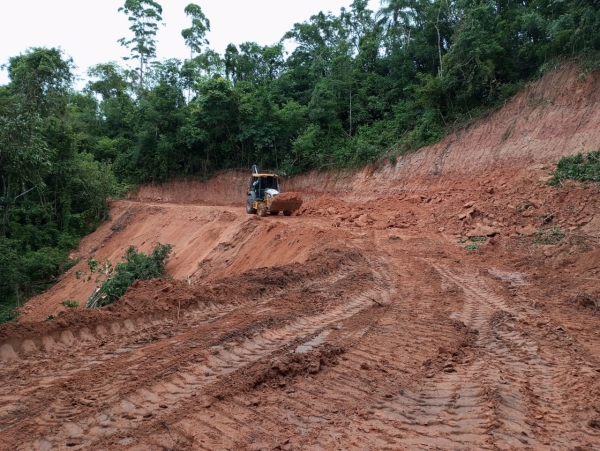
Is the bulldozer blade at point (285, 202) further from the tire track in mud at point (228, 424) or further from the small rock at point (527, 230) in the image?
the tire track in mud at point (228, 424)

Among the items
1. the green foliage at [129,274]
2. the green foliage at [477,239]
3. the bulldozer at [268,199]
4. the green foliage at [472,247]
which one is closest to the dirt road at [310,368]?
the green foliage at [472,247]

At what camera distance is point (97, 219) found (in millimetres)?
27406

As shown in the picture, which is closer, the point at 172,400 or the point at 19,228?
the point at 172,400

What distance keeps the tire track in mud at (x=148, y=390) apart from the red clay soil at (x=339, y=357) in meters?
0.02

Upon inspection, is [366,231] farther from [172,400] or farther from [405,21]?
[405,21]

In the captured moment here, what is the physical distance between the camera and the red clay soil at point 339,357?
3113mm

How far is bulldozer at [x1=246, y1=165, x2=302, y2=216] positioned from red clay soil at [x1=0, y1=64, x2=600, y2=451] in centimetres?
590

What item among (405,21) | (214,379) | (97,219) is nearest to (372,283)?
(214,379)

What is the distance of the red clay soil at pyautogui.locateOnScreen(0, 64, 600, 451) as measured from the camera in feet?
10.2

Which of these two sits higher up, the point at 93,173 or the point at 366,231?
the point at 93,173

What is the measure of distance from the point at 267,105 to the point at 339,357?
27.2 m

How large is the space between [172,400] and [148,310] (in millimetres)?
2584

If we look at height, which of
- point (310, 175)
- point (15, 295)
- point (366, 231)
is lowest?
point (15, 295)

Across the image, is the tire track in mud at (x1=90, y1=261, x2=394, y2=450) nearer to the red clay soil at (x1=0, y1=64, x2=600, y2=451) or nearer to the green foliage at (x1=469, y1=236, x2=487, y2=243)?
the red clay soil at (x1=0, y1=64, x2=600, y2=451)
